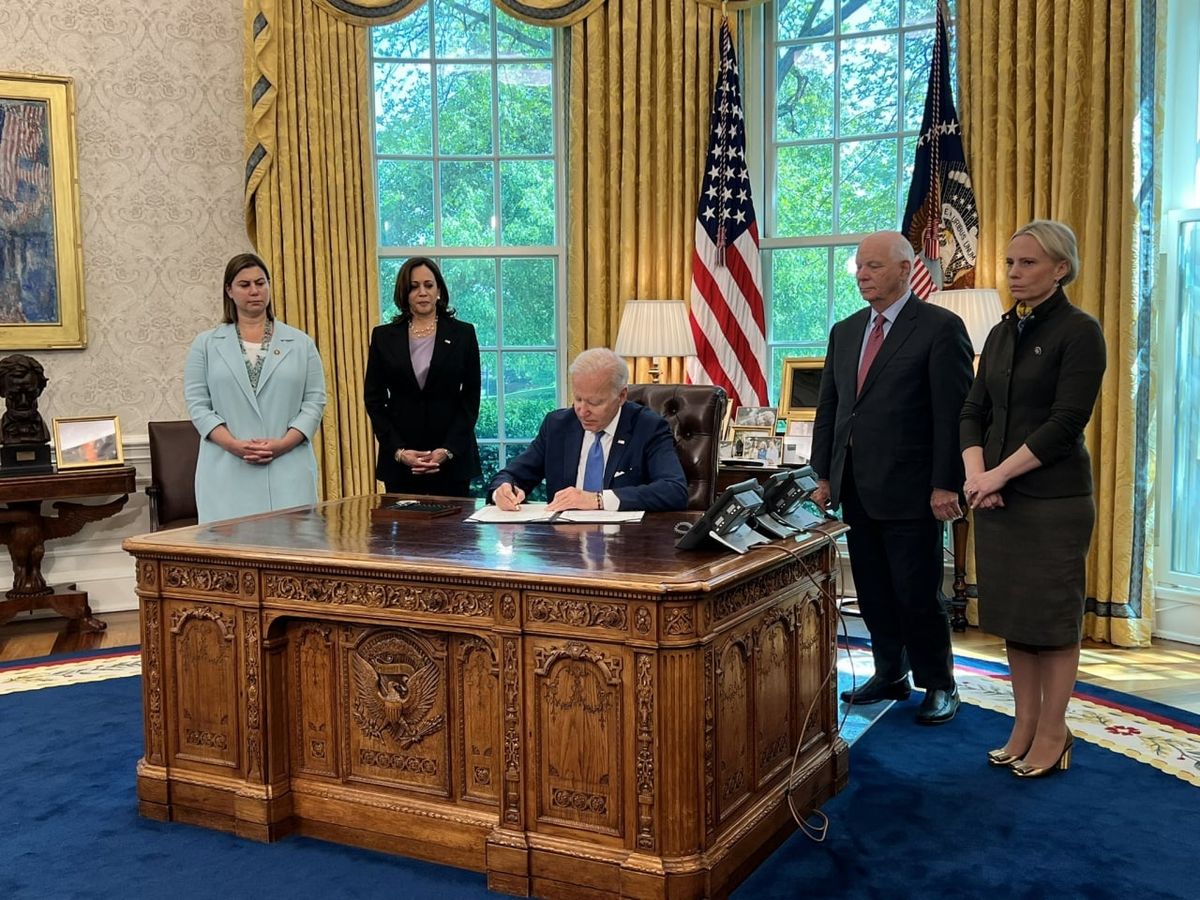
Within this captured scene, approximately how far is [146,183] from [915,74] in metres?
3.81

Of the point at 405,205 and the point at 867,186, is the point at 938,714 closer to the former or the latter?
the point at 867,186

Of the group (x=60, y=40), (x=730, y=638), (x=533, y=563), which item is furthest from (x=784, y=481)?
(x=60, y=40)

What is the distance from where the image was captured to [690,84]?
548 cm

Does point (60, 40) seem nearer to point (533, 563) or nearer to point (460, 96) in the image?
point (460, 96)

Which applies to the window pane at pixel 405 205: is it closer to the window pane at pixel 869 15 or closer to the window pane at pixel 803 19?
the window pane at pixel 803 19

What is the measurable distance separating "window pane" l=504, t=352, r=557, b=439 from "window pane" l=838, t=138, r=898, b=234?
66.8 inches

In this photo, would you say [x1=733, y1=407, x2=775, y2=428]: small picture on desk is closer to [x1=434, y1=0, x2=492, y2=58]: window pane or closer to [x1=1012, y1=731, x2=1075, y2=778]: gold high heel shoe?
[x1=1012, y1=731, x2=1075, y2=778]: gold high heel shoe

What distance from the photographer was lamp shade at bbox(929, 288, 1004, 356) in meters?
4.57

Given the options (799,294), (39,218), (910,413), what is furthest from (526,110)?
(910,413)

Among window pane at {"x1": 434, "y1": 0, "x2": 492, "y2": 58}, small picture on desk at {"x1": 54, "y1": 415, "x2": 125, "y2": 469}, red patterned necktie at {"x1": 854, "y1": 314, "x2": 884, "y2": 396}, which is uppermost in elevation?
window pane at {"x1": 434, "y1": 0, "x2": 492, "y2": 58}

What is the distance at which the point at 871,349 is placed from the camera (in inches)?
141

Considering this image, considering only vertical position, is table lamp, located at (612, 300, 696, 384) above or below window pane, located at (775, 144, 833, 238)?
below

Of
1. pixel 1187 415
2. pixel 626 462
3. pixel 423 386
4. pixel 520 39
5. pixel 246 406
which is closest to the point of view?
pixel 626 462

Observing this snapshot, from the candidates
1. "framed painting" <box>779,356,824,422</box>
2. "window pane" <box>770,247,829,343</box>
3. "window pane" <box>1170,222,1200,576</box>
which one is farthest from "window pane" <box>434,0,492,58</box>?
"window pane" <box>1170,222,1200,576</box>
